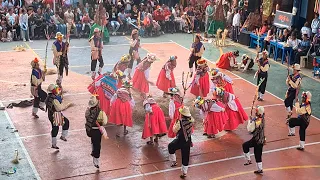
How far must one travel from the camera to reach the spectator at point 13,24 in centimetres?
2409

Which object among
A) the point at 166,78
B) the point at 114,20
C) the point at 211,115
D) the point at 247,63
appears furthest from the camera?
the point at 114,20

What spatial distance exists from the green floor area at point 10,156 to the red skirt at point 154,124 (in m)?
2.98

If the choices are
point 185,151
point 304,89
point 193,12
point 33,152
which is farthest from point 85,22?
point 185,151

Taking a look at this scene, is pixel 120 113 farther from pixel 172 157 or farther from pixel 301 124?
pixel 301 124

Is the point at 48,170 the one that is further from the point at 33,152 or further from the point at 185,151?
the point at 185,151

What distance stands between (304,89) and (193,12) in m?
11.5

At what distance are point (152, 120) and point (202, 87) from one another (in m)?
4.16

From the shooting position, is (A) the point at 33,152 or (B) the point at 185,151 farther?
(A) the point at 33,152

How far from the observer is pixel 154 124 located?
1227 centimetres

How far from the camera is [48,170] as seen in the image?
11211 mm

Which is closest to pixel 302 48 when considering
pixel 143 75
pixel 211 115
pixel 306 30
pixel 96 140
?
pixel 306 30

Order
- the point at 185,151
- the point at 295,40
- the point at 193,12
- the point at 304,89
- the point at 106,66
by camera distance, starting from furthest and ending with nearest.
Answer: the point at 193,12 → the point at 295,40 → the point at 106,66 → the point at 304,89 → the point at 185,151

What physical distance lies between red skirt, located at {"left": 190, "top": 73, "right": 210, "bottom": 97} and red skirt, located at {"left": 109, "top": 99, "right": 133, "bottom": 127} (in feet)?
12.5

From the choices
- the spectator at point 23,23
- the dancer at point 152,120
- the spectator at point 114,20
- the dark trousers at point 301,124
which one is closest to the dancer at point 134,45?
the dancer at point 152,120
